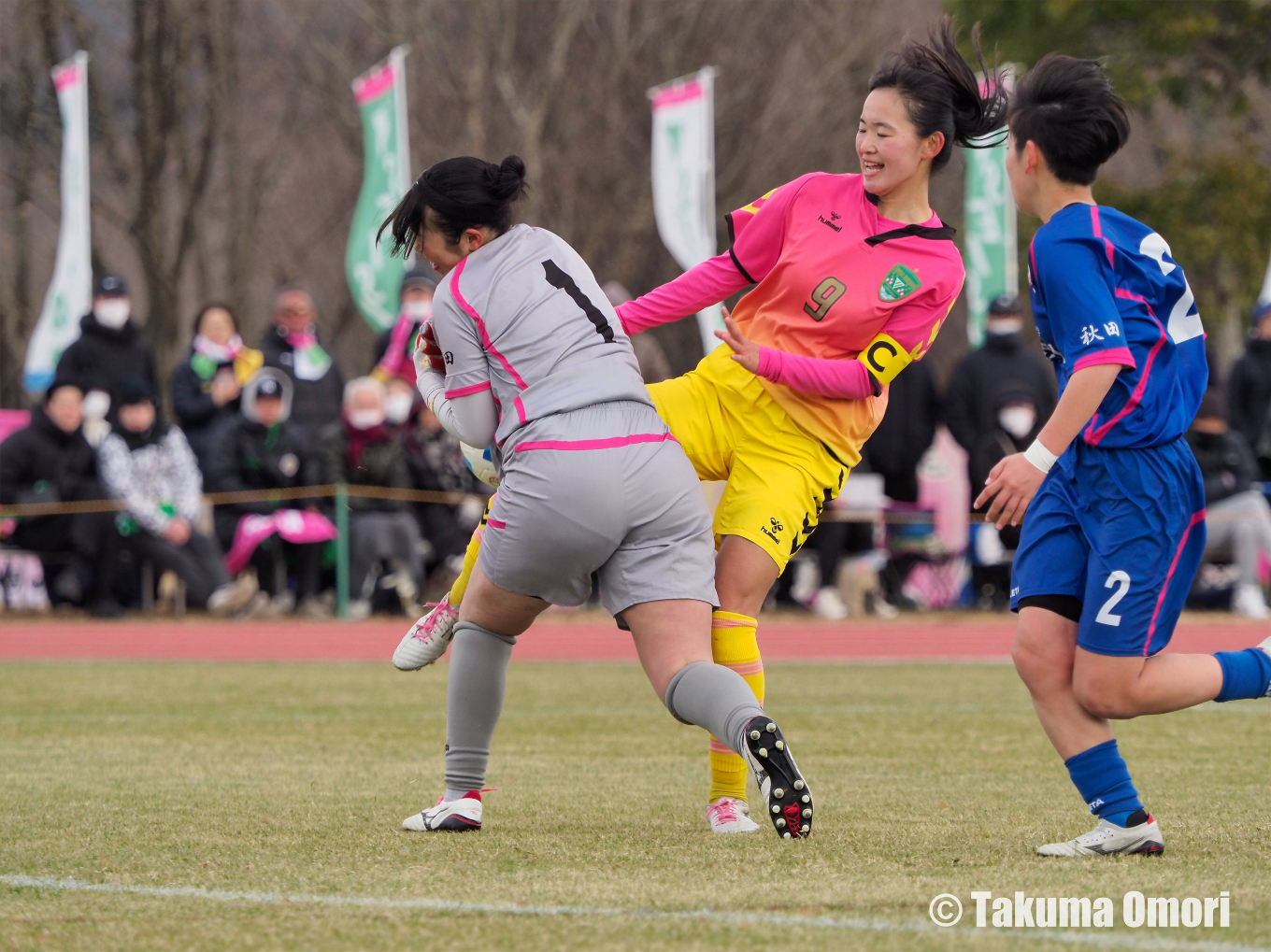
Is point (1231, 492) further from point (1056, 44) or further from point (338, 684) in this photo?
point (1056, 44)

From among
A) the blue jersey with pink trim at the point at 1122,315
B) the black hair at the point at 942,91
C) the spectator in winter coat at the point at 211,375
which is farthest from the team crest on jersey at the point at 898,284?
the spectator in winter coat at the point at 211,375

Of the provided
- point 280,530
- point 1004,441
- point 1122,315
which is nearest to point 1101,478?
point 1122,315

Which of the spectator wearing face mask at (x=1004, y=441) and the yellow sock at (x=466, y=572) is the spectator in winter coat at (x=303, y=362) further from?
the yellow sock at (x=466, y=572)

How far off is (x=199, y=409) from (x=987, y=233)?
30.6 feet

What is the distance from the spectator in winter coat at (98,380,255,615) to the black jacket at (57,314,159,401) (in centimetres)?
59

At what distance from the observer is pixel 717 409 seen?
514cm

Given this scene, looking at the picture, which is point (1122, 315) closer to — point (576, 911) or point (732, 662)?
point (732, 662)

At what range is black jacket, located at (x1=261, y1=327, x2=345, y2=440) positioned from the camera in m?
14.8

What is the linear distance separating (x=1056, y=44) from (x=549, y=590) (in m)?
24.1

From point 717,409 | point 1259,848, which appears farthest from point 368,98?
point 1259,848

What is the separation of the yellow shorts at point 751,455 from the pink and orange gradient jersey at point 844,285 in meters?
0.07

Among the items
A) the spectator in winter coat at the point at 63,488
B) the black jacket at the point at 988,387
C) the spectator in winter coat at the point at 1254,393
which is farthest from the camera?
the spectator in winter coat at the point at 1254,393

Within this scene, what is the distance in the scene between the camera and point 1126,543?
14.0 ft

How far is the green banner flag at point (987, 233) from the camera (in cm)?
1980
